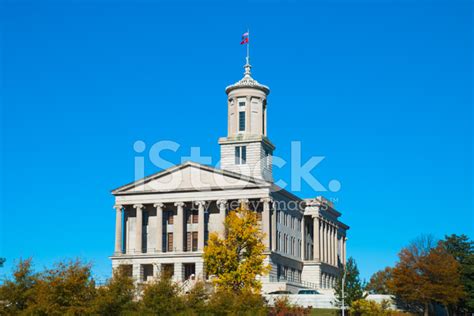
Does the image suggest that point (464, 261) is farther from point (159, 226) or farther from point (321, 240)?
point (159, 226)

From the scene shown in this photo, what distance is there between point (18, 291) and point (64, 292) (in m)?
3.91

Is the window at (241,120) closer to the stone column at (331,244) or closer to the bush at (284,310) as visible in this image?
the stone column at (331,244)

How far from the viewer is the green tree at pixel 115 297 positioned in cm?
6188

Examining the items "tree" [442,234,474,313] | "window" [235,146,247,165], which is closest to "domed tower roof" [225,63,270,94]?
"window" [235,146,247,165]

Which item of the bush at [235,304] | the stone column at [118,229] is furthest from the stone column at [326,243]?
the bush at [235,304]

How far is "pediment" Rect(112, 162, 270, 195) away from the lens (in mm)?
110706

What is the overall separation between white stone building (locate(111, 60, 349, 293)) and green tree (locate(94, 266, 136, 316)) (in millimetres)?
41083

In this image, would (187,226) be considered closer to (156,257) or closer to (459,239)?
(156,257)

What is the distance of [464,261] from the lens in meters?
105

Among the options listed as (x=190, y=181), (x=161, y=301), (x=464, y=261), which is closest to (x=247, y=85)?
(x=190, y=181)

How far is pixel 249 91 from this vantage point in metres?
123

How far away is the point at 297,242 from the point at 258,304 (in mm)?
54149

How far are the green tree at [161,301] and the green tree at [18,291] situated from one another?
861 cm

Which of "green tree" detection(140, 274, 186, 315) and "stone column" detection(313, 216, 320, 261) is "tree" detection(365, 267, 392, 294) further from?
"green tree" detection(140, 274, 186, 315)
